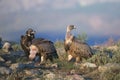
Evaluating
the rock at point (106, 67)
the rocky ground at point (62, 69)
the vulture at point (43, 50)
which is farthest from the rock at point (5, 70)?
the rock at point (106, 67)

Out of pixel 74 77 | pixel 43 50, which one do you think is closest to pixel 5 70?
pixel 74 77

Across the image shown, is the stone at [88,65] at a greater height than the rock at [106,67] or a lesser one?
greater

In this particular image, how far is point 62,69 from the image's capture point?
1755 centimetres

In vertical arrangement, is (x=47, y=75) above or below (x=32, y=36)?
below

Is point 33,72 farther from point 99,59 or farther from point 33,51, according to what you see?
point 99,59

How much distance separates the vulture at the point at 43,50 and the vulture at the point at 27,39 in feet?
1.02

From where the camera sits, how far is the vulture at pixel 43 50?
738 inches

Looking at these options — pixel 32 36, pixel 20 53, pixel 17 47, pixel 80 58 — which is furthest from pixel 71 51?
pixel 17 47

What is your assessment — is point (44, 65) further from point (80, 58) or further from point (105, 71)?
point (105, 71)

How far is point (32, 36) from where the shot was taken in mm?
19656

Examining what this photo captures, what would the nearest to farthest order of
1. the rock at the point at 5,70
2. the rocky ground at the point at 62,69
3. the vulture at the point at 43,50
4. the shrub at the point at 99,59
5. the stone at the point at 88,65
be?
the rocky ground at the point at 62,69 → the rock at the point at 5,70 → the stone at the point at 88,65 → the shrub at the point at 99,59 → the vulture at the point at 43,50

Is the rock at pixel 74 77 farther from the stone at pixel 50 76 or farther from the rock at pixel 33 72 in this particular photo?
the rock at pixel 33 72

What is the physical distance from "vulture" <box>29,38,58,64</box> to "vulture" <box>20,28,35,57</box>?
1.02ft

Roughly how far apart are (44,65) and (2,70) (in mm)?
2544
